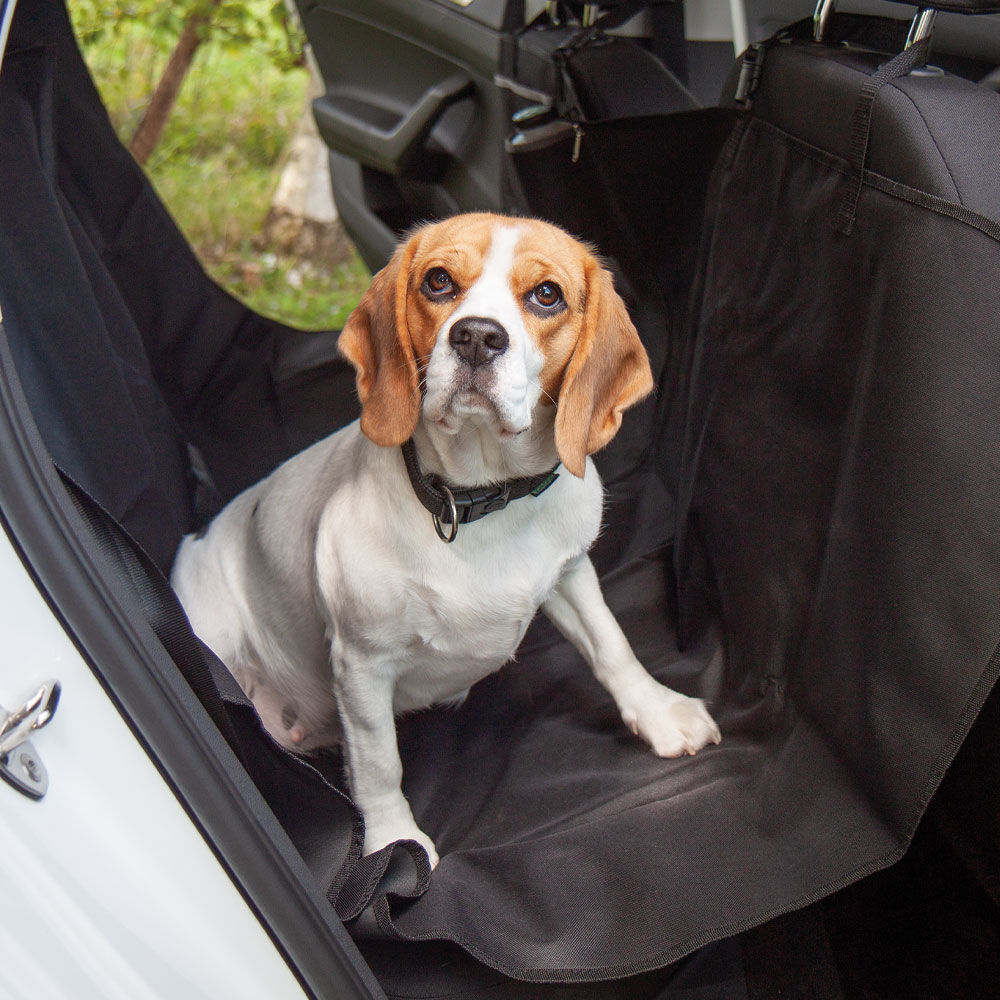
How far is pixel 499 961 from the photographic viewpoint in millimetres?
1416

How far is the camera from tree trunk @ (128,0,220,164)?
426 centimetres

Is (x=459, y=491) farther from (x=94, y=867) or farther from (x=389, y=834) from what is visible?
(x=94, y=867)

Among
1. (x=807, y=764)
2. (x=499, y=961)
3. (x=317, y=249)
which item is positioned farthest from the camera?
(x=317, y=249)

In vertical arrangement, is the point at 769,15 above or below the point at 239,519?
above

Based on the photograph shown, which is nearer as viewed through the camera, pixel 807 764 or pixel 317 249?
pixel 807 764

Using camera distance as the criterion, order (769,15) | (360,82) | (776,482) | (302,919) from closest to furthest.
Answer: (302,919)
(776,482)
(769,15)
(360,82)

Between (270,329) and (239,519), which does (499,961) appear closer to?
(239,519)

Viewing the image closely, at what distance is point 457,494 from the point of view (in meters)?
1.61

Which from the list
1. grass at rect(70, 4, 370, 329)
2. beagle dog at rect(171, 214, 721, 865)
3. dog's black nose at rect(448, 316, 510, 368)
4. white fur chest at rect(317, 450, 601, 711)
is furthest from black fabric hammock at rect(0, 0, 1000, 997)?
grass at rect(70, 4, 370, 329)

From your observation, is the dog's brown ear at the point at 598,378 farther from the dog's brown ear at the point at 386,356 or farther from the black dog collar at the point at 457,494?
the dog's brown ear at the point at 386,356

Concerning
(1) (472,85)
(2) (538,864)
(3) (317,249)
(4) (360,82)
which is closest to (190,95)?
(3) (317,249)

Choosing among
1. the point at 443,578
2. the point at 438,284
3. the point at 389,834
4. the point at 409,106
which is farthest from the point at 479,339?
the point at 409,106

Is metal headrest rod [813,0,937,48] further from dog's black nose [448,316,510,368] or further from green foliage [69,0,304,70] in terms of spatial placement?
green foliage [69,0,304,70]

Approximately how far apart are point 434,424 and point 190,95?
17.3 feet
